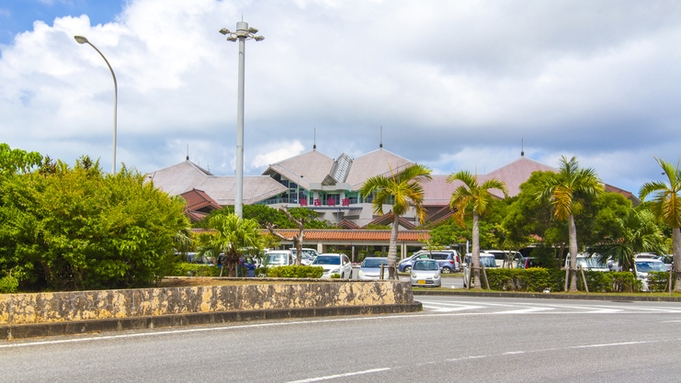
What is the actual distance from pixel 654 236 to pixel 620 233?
3.26 metres

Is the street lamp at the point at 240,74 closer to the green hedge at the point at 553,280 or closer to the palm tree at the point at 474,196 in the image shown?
the palm tree at the point at 474,196

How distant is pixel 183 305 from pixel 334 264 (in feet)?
55.7

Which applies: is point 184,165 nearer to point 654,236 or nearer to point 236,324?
point 654,236

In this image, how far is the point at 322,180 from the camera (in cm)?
9131

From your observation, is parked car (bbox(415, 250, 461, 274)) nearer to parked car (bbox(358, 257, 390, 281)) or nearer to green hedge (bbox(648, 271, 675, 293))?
parked car (bbox(358, 257, 390, 281))

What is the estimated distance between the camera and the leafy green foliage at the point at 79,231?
12039 mm

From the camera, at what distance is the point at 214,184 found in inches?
3767

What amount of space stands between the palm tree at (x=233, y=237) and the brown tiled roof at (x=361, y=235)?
34157 millimetres

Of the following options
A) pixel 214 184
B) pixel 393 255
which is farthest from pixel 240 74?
pixel 214 184

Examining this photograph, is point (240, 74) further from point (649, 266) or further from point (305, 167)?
point (305, 167)

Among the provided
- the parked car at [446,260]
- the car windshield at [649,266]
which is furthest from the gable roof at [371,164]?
the car windshield at [649,266]

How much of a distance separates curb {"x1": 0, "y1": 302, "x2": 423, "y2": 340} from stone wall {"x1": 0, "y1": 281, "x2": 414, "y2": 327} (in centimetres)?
13

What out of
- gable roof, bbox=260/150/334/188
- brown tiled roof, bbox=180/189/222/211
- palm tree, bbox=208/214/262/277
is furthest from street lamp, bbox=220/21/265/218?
gable roof, bbox=260/150/334/188

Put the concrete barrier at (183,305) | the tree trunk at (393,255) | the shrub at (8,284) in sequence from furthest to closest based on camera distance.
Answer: the tree trunk at (393,255) → the shrub at (8,284) → the concrete barrier at (183,305)
